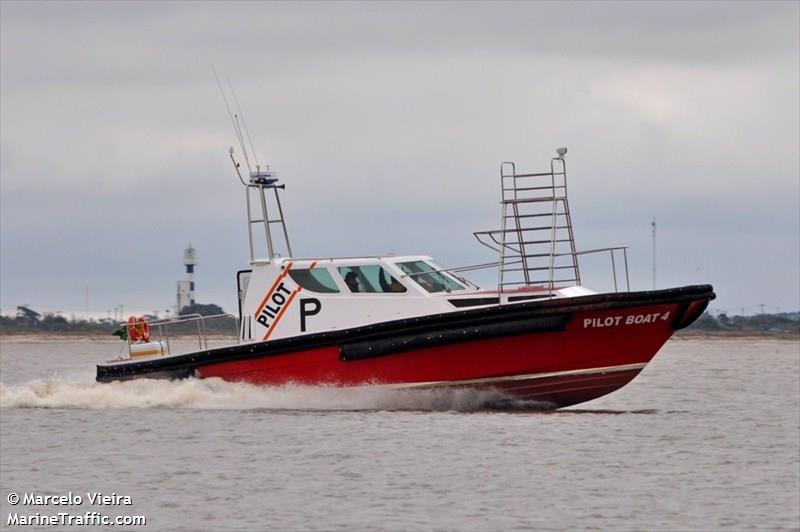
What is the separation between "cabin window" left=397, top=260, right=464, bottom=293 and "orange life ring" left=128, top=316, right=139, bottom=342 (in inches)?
179

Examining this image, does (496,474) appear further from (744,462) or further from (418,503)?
(744,462)

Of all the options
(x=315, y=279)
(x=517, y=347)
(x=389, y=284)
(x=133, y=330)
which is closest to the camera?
(x=517, y=347)

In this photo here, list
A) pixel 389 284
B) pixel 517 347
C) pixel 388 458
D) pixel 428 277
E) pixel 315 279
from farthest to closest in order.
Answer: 1. pixel 315 279
2. pixel 428 277
3. pixel 389 284
4. pixel 517 347
5. pixel 388 458

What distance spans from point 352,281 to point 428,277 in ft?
3.55

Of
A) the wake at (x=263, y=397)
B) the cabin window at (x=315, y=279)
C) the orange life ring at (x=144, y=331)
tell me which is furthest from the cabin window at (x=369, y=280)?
the orange life ring at (x=144, y=331)

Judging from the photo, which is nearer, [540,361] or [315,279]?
[540,361]

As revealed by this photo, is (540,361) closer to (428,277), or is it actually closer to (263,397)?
(428,277)

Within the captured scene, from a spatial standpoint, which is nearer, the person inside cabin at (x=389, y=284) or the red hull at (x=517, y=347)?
the red hull at (x=517, y=347)

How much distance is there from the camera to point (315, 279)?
21766 millimetres

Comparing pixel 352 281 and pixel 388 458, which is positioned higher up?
pixel 352 281

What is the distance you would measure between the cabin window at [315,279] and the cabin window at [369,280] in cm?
21

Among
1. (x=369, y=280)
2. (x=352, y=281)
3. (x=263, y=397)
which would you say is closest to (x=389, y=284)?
(x=369, y=280)

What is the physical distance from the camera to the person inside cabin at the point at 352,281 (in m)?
21.5

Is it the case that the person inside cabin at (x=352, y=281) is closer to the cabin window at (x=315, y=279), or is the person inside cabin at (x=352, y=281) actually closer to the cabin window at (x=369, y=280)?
the cabin window at (x=369, y=280)
